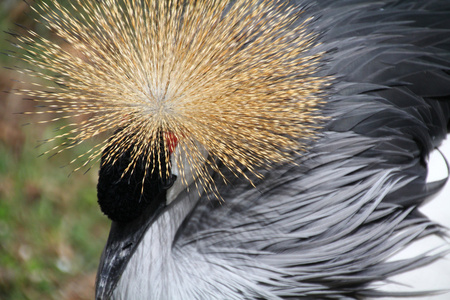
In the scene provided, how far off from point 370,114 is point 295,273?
42 cm

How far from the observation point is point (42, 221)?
2160 mm

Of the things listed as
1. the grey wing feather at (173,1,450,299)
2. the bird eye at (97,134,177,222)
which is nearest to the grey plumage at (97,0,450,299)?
the grey wing feather at (173,1,450,299)

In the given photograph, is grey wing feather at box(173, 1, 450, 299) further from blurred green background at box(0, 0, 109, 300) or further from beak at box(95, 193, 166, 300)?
blurred green background at box(0, 0, 109, 300)

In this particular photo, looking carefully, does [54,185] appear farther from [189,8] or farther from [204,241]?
[189,8]

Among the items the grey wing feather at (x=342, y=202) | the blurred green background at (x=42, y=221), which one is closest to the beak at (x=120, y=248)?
the grey wing feather at (x=342, y=202)

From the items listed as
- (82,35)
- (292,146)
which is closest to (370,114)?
(292,146)

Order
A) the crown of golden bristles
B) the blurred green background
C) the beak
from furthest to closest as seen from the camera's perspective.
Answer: the blurred green background → the beak → the crown of golden bristles

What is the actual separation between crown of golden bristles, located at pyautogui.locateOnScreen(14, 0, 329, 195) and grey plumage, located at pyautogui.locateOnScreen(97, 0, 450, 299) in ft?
0.28

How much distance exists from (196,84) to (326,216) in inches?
17.9

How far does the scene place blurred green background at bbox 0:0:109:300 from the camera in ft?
6.34

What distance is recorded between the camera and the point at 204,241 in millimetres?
1387

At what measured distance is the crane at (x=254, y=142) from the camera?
1.21 m

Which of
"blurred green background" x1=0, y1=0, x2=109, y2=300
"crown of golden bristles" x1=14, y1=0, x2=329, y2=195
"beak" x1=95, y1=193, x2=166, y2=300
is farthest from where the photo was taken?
"blurred green background" x1=0, y1=0, x2=109, y2=300

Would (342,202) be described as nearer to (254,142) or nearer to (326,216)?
(326,216)
